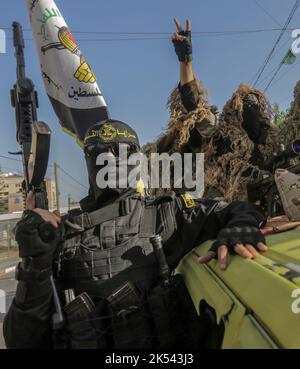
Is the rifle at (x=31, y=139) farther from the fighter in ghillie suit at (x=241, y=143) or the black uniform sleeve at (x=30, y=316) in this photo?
the fighter in ghillie suit at (x=241, y=143)

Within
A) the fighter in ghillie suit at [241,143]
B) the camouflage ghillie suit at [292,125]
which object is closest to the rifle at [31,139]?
the fighter in ghillie suit at [241,143]

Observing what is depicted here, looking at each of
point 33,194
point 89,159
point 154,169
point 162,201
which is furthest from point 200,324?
point 154,169

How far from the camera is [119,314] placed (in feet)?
5.38

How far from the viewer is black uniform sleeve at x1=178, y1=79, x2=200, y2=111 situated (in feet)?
9.90

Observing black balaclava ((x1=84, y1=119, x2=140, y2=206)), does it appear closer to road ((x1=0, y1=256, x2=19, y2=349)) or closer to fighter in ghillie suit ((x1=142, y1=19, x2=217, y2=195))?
fighter in ghillie suit ((x1=142, y1=19, x2=217, y2=195))

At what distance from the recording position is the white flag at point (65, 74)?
15.8 ft

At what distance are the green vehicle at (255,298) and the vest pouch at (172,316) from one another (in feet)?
0.43

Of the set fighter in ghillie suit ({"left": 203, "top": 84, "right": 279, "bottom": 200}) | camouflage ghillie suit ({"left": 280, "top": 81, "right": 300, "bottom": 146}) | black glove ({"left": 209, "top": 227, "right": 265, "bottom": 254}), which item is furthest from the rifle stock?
camouflage ghillie suit ({"left": 280, "top": 81, "right": 300, "bottom": 146})

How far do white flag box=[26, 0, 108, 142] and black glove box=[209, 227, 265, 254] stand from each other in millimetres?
3601

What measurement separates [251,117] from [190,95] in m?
0.51

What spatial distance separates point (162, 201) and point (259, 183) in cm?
59

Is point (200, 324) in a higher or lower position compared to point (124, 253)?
lower

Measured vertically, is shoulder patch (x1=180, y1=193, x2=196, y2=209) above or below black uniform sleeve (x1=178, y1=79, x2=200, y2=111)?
below

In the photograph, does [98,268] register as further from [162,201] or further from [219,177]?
[219,177]
